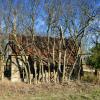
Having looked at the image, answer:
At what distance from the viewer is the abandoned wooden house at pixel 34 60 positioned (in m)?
26.1

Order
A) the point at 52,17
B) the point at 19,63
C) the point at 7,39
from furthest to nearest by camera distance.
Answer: the point at 19,63, the point at 7,39, the point at 52,17

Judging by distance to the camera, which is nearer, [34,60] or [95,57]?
[34,60]

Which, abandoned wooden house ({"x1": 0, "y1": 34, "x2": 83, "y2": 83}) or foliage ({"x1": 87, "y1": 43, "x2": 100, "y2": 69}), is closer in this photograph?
abandoned wooden house ({"x1": 0, "y1": 34, "x2": 83, "y2": 83})

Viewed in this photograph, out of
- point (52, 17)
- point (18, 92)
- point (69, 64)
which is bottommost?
point (18, 92)

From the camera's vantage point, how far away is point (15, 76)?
93.0 feet

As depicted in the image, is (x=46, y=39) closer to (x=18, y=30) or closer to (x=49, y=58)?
(x=49, y=58)

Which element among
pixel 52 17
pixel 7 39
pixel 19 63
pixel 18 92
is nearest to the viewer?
pixel 18 92

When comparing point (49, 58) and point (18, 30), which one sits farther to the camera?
point (49, 58)

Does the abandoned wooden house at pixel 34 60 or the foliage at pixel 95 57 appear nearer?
the abandoned wooden house at pixel 34 60

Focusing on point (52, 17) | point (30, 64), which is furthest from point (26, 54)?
point (52, 17)

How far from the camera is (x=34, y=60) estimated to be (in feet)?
→ 87.9

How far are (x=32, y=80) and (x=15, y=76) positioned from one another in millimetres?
2572

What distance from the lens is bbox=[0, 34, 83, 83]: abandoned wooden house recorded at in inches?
1027

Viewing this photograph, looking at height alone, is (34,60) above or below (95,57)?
below
